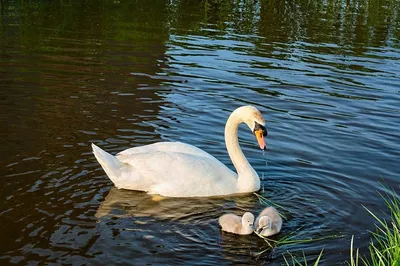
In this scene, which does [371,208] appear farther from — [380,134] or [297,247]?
[380,134]

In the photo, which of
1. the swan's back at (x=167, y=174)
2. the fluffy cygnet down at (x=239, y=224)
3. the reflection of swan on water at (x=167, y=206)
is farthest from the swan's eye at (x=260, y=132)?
the fluffy cygnet down at (x=239, y=224)

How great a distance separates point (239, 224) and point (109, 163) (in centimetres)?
211

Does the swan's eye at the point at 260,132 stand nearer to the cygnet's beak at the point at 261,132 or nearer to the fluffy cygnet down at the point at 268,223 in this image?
the cygnet's beak at the point at 261,132

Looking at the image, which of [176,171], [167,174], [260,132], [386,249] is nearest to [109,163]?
[167,174]

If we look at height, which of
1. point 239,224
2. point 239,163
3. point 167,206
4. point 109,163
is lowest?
point 167,206

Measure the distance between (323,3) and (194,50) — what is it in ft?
55.1

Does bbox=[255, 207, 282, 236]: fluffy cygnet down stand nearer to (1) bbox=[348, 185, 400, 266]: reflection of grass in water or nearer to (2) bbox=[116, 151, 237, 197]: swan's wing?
(1) bbox=[348, 185, 400, 266]: reflection of grass in water

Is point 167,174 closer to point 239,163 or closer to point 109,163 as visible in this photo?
point 109,163

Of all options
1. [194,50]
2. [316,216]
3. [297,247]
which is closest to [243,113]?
[316,216]

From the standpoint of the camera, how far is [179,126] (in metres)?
12.0

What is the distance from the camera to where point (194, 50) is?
19.5 metres

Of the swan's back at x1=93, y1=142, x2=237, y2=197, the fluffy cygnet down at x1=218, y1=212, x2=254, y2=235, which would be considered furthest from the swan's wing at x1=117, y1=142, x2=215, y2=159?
the fluffy cygnet down at x1=218, y1=212, x2=254, y2=235

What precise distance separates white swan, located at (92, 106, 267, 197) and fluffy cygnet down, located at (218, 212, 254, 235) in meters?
1.34

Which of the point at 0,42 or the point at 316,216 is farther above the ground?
the point at 0,42
